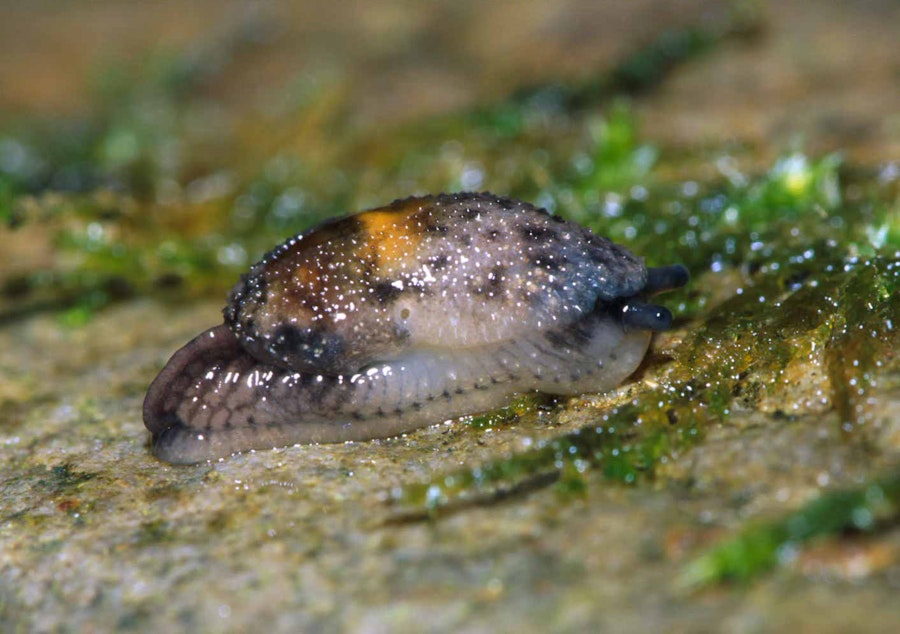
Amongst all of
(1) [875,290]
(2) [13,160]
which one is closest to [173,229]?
(2) [13,160]

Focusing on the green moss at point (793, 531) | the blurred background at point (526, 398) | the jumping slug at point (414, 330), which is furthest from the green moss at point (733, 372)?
the green moss at point (793, 531)

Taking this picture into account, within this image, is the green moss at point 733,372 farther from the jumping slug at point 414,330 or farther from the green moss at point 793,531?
the green moss at point 793,531

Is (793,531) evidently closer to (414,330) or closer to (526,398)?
(526,398)

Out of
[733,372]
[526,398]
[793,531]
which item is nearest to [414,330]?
[526,398]

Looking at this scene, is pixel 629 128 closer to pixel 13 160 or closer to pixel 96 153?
pixel 96 153

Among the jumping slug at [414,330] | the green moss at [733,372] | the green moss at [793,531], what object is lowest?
the green moss at [793,531]

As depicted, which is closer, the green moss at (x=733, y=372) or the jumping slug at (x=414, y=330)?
the green moss at (x=733, y=372)
